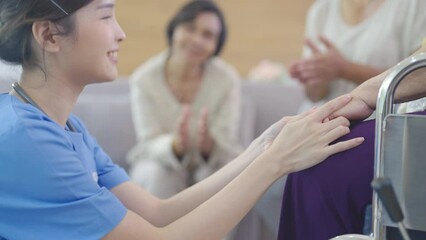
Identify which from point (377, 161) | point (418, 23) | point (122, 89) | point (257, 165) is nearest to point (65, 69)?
point (257, 165)

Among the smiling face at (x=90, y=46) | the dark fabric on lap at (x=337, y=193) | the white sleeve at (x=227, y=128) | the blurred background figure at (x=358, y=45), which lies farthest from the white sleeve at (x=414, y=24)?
the smiling face at (x=90, y=46)

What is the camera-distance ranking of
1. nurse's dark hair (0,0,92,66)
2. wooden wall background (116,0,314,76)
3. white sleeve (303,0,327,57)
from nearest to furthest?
1. nurse's dark hair (0,0,92,66)
2. white sleeve (303,0,327,57)
3. wooden wall background (116,0,314,76)

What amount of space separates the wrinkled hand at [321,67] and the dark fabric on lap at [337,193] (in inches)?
38.3

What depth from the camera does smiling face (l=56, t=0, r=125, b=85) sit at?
1.28m

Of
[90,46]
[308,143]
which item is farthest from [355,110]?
[90,46]

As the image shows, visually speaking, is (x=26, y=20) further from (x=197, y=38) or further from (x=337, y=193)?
(x=197, y=38)

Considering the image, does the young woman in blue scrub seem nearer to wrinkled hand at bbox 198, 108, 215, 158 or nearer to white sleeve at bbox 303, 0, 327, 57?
Result: white sleeve at bbox 303, 0, 327, 57

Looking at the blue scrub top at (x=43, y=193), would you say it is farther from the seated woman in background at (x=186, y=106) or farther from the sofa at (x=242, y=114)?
the seated woman in background at (x=186, y=106)

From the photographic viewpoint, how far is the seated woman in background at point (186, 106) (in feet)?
8.88

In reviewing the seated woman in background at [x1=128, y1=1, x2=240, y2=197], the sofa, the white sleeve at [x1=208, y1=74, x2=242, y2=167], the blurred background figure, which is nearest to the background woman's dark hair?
the seated woman in background at [x1=128, y1=1, x2=240, y2=197]

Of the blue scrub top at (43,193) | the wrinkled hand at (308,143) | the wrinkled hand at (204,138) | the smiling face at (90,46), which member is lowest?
the wrinkled hand at (204,138)

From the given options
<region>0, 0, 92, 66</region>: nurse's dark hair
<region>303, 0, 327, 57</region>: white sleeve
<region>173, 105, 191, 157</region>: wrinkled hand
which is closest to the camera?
<region>0, 0, 92, 66</region>: nurse's dark hair

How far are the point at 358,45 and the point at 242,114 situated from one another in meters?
0.86

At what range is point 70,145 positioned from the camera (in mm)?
1240
